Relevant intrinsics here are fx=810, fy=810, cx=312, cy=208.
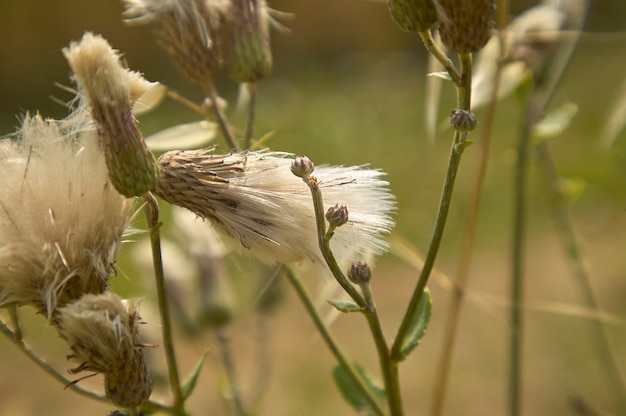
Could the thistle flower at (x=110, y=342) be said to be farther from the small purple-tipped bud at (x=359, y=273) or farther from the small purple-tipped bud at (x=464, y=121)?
the small purple-tipped bud at (x=464, y=121)

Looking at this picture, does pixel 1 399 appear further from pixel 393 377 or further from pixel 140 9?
pixel 393 377

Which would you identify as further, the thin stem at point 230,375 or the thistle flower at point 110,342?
the thin stem at point 230,375

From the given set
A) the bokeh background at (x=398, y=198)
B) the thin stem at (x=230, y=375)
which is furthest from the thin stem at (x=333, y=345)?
the thin stem at (x=230, y=375)

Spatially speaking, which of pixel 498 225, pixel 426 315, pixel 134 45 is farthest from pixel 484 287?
pixel 134 45

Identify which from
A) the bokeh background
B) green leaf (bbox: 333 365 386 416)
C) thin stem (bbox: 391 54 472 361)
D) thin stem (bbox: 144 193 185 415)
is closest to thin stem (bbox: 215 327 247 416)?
the bokeh background

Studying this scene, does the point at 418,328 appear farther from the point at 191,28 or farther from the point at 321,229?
the point at 191,28

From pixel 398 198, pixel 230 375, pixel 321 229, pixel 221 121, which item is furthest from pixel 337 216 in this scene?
pixel 398 198

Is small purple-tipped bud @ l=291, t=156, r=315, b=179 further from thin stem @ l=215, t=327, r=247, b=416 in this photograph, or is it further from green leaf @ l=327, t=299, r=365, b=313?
thin stem @ l=215, t=327, r=247, b=416
